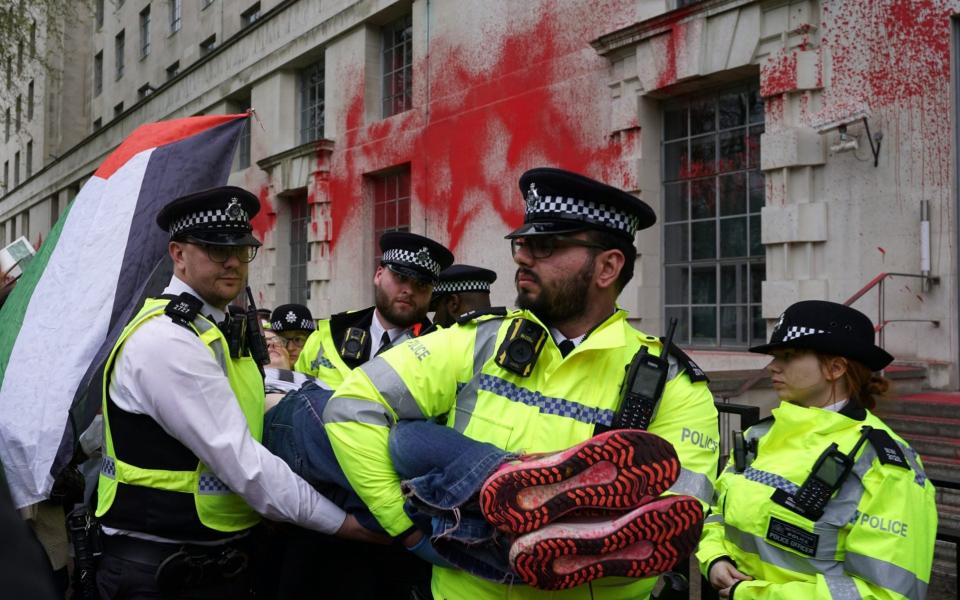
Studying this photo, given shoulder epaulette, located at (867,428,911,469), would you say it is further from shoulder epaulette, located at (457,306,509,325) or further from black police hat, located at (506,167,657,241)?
shoulder epaulette, located at (457,306,509,325)

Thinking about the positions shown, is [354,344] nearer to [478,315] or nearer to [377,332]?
[377,332]

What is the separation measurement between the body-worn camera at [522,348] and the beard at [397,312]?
92.4 inches

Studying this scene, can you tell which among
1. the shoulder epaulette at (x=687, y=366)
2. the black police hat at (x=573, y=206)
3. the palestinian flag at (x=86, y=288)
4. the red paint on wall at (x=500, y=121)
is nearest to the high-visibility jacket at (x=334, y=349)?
the palestinian flag at (x=86, y=288)

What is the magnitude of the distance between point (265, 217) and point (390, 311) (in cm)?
1463

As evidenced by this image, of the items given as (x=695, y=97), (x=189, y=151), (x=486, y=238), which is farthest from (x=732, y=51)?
(x=189, y=151)

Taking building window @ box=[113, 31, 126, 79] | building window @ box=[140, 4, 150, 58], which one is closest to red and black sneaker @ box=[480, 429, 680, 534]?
building window @ box=[140, 4, 150, 58]

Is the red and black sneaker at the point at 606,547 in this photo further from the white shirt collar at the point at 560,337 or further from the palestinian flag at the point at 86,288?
the palestinian flag at the point at 86,288

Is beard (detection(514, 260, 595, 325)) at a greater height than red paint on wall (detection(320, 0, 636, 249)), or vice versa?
red paint on wall (detection(320, 0, 636, 249))

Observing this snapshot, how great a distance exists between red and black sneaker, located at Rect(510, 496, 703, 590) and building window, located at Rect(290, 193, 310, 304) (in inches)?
631

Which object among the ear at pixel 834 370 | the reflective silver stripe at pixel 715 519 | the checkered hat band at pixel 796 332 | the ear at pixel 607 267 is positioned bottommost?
the reflective silver stripe at pixel 715 519

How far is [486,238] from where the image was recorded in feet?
40.4

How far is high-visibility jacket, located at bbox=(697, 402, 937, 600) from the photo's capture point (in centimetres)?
236

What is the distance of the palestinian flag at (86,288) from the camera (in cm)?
312

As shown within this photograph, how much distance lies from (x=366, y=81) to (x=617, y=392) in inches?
551
